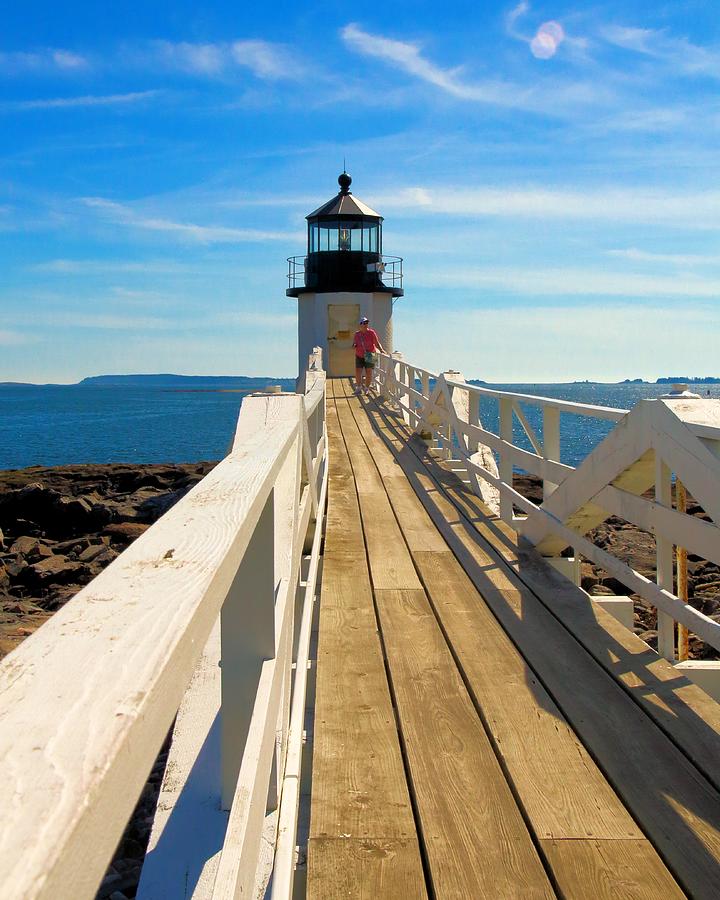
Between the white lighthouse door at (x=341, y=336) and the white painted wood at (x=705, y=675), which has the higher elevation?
the white lighthouse door at (x=341, y=336)

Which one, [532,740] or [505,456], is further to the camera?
[505,456]

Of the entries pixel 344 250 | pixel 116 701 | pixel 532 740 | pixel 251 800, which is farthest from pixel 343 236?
pixel 116 701

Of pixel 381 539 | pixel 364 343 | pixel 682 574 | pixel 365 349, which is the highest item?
pixel 364 343

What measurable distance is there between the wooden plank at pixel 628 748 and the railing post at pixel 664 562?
0.41m

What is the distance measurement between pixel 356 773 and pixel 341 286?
24.2m

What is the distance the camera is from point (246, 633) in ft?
6.59

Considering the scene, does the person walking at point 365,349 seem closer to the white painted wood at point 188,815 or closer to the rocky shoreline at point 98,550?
the rocky shoreline at point 98,550

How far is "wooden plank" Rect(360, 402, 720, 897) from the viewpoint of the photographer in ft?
8.08

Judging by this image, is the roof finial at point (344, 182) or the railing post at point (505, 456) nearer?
the railing post at point (505, 456)

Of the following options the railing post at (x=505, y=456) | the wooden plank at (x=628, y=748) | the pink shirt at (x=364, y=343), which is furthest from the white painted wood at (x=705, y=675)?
the pink shirt at (x=364, y=343)

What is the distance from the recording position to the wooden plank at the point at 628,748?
2463mm

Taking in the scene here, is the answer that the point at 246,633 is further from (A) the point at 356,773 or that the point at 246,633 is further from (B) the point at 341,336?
(B) the point at 341,336

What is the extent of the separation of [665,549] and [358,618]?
1622mm

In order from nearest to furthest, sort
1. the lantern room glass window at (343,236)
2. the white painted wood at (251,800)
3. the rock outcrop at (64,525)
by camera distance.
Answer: the white painted wood at (251,800) → the rock outcrop at (64,525) → the lantern room glass window at (343,236)
